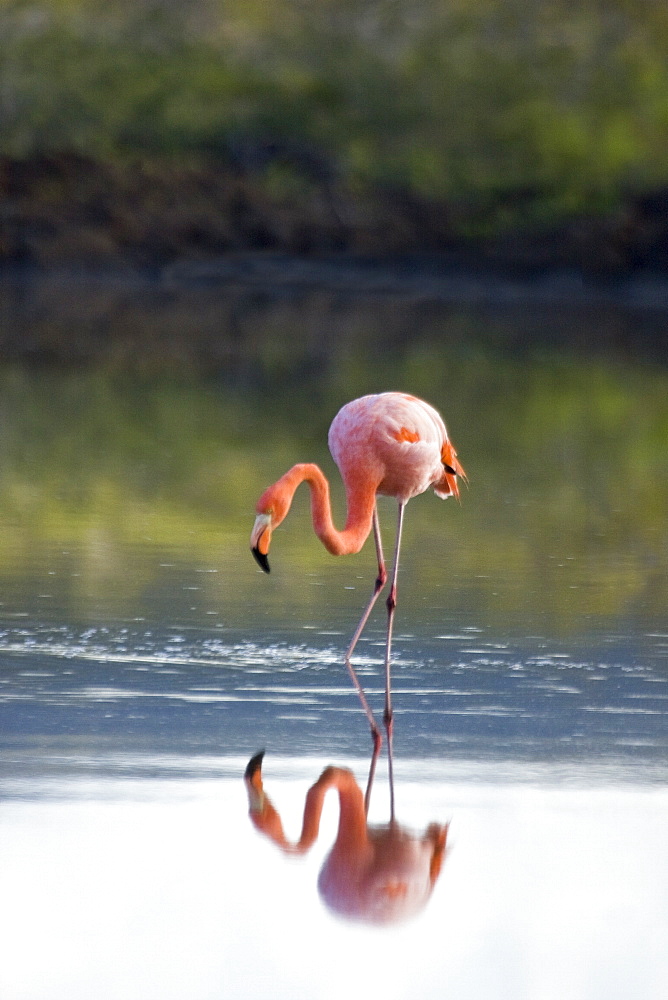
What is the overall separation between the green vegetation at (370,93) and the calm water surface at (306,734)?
4315 centimetres

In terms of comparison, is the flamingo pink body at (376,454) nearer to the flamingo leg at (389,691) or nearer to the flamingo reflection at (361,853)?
the flamingo leg at (389,691)

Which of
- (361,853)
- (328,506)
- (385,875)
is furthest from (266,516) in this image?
(385,875)

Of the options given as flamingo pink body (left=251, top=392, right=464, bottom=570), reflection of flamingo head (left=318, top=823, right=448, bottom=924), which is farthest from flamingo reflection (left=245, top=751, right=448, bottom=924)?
flamingo pink body (left=251, top=392, right=464, bottom=570)

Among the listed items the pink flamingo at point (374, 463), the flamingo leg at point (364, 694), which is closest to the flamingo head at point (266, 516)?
the pink flamingo at point (374, 463)

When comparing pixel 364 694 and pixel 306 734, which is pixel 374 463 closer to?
pixel 364 694

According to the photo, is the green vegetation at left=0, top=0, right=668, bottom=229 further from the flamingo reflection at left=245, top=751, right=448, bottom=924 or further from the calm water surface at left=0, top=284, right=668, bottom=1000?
the flamingo reflection at left=245, top=751, right=448, bottom=924

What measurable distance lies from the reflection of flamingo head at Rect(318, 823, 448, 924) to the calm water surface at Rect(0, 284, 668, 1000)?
38mm

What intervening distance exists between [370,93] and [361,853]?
203 ft

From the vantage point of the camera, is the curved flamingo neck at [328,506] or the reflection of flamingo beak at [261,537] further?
the curved flamingo neck at [328,506]

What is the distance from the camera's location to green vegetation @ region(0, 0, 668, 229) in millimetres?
55906

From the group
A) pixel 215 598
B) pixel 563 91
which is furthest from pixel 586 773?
pixel 563 91

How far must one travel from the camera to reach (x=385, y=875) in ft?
14.3

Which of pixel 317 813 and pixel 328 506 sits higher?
pixel 328 506

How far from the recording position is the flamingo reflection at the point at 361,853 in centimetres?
420
